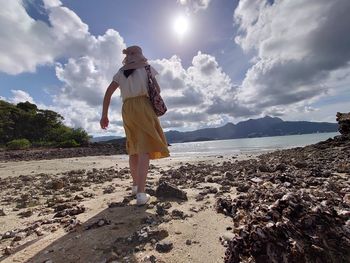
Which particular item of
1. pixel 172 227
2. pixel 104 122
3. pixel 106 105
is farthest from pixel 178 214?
pixel 106 105

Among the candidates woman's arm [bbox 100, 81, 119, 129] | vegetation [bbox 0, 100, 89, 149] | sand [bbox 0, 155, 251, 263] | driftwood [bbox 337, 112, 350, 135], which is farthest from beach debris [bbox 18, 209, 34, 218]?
vegetation [bbox 0, 100, 89, 149]

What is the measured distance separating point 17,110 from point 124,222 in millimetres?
53159

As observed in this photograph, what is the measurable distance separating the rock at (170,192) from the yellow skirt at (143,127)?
61 cm

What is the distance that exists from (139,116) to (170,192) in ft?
4.29

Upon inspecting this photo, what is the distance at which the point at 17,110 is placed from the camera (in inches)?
1927

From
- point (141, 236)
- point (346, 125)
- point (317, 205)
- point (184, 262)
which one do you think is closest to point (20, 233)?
point (141, 236)

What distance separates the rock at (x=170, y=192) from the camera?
4.37 meters

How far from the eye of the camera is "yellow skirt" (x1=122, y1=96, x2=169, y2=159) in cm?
410

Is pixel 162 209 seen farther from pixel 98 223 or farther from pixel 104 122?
pixel 104 122

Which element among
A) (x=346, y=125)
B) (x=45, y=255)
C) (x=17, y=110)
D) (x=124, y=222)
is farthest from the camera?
(x=17, y=110)

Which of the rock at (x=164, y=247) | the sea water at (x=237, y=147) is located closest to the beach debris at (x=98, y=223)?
the rock at (x=164, y=247)

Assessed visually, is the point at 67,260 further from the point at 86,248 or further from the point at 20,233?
the point at 20,233

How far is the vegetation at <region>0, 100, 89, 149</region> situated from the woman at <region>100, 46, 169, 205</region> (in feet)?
120

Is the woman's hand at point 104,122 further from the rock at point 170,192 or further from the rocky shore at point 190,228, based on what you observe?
the rock at point 170,192
